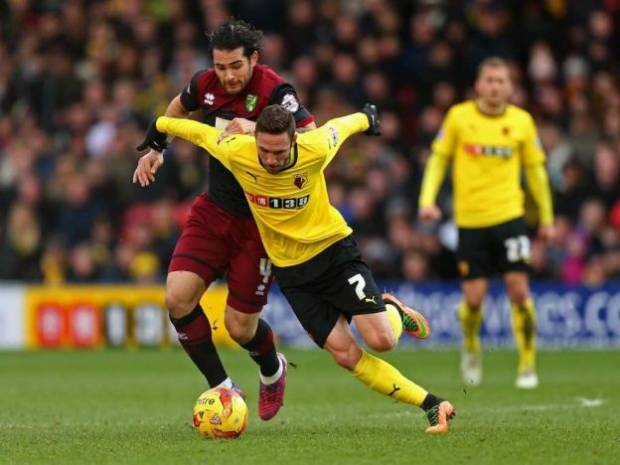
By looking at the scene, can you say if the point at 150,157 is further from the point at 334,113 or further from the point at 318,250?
the point at 334,113

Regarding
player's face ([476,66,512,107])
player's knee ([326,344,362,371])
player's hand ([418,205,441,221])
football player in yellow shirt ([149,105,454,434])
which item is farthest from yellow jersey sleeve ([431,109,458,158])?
player's knee ([326,344,362,371])

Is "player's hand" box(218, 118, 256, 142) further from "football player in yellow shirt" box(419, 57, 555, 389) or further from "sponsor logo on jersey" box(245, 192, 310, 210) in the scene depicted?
"football player in yellow shirt" box(419, 57, 555, 389)

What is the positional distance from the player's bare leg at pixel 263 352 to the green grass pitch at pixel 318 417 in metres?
0.17

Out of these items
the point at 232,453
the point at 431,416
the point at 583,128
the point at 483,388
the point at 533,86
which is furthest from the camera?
the point at 533,86

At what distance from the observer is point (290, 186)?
27.3 feet

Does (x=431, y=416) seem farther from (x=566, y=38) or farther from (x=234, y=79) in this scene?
(x=566, y=38)

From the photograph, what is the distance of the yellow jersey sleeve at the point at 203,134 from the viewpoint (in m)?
8.44

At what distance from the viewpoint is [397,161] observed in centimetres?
1934

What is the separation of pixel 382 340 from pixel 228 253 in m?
1.29

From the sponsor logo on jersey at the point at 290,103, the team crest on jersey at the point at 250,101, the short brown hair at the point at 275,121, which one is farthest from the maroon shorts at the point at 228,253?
the short brown hair at the point at 275,121

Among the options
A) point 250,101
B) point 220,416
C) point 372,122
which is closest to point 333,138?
point 372,122

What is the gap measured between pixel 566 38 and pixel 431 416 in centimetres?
1241

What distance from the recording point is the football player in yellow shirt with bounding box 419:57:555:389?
12523mm

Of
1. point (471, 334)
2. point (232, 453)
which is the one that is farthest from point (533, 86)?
point (232, 453)
